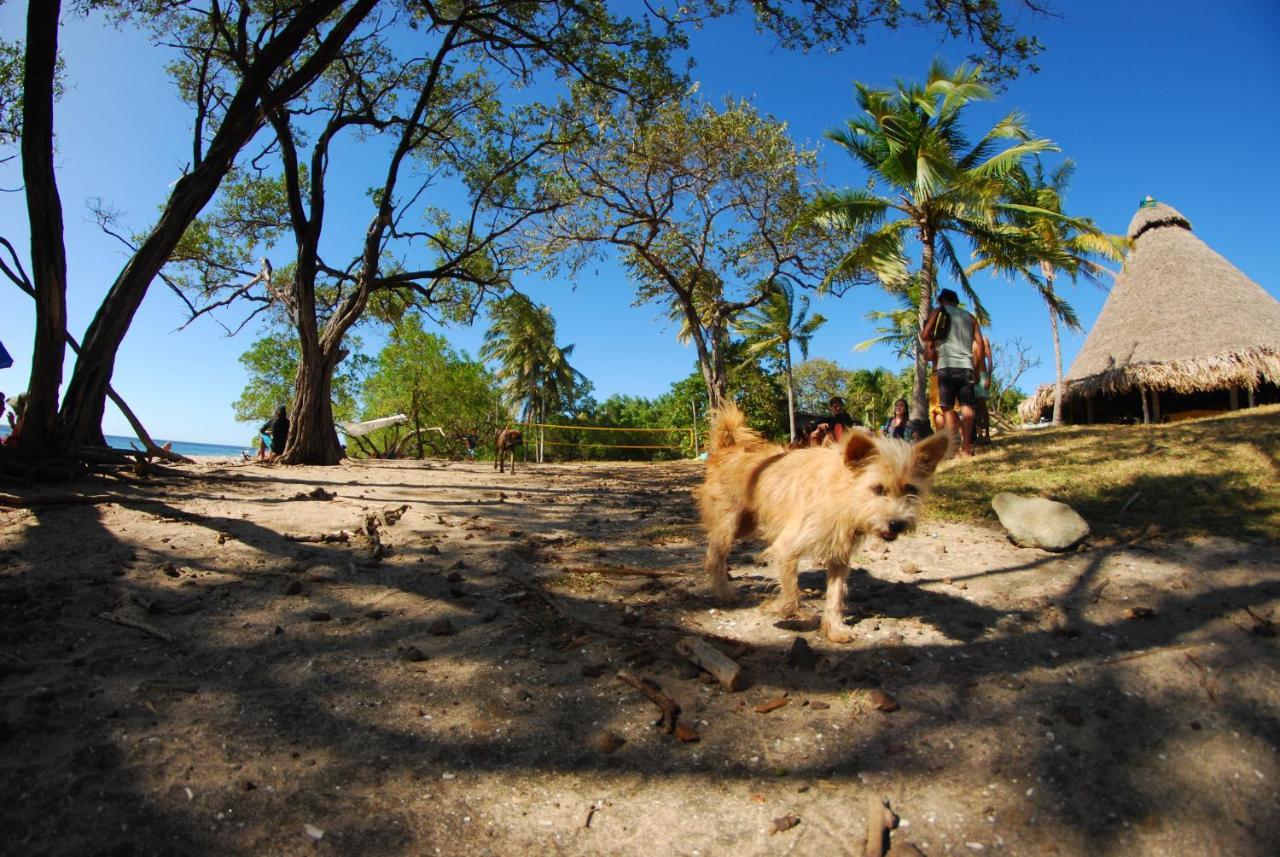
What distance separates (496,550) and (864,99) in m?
16.3

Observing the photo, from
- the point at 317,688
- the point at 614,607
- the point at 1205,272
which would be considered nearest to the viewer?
the point at 317,688

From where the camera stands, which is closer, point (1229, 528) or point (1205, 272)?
point (1229, 528)

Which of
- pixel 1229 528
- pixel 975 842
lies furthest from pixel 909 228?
pixel 975 842

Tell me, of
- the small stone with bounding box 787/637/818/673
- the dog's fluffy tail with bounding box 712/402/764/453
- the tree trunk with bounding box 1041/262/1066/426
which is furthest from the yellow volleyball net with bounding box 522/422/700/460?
the small stone with bounding box 787/637/818/673

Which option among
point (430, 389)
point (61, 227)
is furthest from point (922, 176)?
point (430, 389)

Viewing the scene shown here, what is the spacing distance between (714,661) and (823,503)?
4.07 feet

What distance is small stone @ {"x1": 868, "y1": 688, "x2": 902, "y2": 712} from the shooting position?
3084 millimetres

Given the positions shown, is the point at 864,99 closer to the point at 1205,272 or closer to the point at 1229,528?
the point at 1229,528

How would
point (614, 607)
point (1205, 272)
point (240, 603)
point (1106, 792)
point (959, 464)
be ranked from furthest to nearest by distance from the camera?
point (1205, 272) → point (959, 464) → point (614, 607) → point (240, 603) → point (1106, 792)

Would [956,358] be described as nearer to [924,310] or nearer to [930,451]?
[930,451]

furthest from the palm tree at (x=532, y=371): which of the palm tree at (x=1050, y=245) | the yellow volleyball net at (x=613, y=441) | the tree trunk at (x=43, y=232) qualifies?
the tree trunk at (x=43, y=232)

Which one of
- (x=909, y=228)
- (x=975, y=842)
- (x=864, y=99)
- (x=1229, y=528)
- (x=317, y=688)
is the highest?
(x=864, y=99)

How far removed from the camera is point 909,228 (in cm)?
1702

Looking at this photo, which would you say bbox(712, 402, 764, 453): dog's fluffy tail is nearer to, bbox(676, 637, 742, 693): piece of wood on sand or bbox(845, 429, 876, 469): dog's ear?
bbox(845, 429, 876, 469): dog's ear
